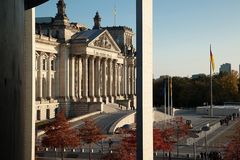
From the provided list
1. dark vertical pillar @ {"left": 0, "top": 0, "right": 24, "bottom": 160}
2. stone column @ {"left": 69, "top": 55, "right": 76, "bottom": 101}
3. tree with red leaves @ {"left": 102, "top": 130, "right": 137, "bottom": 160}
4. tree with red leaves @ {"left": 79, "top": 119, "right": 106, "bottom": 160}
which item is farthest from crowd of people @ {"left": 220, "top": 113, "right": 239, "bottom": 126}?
dark vertical pillar @ {"left": 0, "top": 0, "right": 24, "bottom": 160}

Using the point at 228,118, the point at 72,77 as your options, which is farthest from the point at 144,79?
the point at 228,118

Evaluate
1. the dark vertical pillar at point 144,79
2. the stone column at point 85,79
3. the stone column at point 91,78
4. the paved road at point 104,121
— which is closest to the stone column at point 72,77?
the stone column at point 85,79

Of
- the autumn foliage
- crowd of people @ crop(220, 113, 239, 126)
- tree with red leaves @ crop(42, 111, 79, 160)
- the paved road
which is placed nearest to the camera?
the autumn foliage

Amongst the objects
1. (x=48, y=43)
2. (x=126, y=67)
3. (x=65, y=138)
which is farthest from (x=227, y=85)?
(x=65, y=138)

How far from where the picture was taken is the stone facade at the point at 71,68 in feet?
277

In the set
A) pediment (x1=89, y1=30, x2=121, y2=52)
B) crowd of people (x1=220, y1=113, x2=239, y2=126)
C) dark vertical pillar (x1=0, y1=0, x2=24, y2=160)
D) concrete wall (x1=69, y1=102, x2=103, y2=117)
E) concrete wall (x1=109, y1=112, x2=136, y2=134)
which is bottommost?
crowd of people (x1=220, y1=113, x2=239, y2=126)

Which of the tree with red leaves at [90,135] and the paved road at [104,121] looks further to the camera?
the paved road at [104,121]

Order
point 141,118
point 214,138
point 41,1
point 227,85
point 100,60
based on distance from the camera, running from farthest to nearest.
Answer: point 227,85, point 100,60, point 214,138, point 141,118, point 41,1

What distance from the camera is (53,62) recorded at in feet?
295

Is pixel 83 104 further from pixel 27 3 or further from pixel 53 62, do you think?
pixel 27 3

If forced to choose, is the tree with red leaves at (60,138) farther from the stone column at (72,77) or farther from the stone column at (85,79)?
the stone column at (85,79)

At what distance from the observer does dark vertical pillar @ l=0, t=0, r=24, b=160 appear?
6207 millimetres

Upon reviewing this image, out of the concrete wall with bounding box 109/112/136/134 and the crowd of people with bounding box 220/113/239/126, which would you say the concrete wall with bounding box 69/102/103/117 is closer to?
the concrete wall with bounding box 109/112/136/134

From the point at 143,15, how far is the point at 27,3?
3708 millimetres
